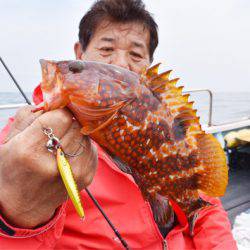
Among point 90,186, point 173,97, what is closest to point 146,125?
point 173,97

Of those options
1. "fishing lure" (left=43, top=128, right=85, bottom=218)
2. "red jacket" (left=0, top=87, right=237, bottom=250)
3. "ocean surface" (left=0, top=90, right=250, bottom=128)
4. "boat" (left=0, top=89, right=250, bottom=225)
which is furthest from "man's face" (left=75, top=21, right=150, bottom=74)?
"boat" (left=0, top=89, right=250, bottom=225)

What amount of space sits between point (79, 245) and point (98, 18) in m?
1.71

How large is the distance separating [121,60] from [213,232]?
1.41m

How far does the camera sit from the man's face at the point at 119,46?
216 cm

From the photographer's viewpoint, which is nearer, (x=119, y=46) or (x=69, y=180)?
(x=69, y=180)

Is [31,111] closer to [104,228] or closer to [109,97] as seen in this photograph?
[109,97]

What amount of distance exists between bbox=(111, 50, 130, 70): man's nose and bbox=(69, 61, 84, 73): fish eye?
83cm

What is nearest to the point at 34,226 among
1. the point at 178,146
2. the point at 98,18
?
the point at 178,146

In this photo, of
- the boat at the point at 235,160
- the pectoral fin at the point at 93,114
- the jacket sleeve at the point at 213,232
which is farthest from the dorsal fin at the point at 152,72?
the boat at the point at 235,160

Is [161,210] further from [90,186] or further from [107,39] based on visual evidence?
[107,39]

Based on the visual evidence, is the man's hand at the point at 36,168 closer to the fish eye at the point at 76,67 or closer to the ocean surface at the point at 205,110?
the fish eye at the point at 76,67

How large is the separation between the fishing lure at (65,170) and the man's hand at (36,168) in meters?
0.02

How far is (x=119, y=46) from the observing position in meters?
2.17

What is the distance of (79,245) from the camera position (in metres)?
1.65
